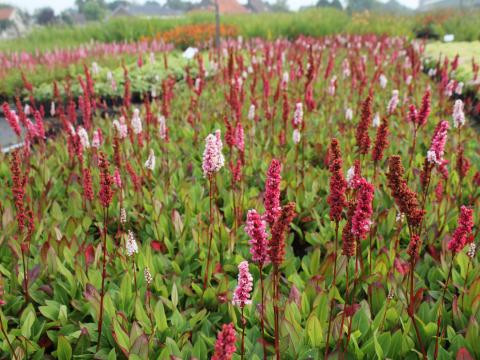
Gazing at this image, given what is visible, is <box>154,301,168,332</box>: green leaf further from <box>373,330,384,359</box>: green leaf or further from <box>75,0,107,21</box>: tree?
<box>75,0,107,21</box>: tree

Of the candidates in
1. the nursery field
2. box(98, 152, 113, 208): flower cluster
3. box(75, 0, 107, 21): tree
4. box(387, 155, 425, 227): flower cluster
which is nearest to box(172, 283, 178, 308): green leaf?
the nursery field

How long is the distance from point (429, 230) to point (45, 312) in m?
2.40

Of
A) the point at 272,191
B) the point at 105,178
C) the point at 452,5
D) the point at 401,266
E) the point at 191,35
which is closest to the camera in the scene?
the point at 272,191

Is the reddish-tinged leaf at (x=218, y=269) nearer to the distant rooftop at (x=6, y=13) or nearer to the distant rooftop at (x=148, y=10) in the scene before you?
the distant rooftop at (x=6, y=13)

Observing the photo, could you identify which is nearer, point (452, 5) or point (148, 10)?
point (452, 5)

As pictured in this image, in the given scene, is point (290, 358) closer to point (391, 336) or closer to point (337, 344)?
point (337, 344)

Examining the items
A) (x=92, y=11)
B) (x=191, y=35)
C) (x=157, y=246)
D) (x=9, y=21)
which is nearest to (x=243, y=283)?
(x=157, y=246)

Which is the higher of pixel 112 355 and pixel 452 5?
pixel 452 5

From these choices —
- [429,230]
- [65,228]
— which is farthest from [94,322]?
[429,230]

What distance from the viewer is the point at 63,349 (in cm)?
206

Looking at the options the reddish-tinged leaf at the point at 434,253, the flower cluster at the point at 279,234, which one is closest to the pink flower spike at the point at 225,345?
the flower cluster at the point at 279,234

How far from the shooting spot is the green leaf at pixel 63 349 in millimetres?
2027

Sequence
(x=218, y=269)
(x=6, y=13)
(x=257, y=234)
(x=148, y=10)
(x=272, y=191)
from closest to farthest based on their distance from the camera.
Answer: (x=257, y=234), (x=272, y=191), (x=218, y=269), (x=6, y=13), (x=148, y=10)

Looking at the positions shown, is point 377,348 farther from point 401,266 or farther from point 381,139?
point 381,139
